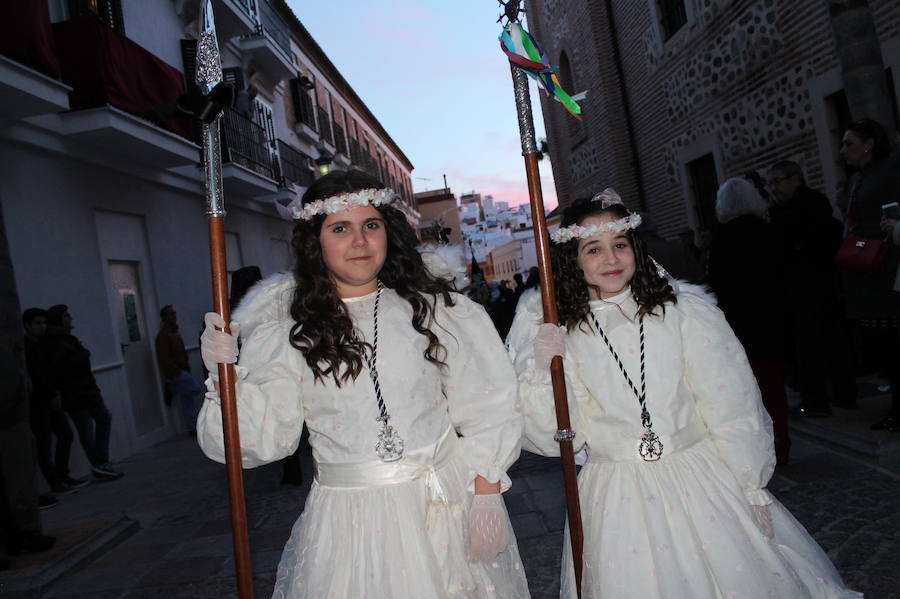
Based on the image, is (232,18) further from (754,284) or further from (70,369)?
(754,284)

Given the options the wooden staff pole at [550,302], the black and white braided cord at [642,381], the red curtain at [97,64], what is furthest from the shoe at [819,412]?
the red curtain at [97,64]

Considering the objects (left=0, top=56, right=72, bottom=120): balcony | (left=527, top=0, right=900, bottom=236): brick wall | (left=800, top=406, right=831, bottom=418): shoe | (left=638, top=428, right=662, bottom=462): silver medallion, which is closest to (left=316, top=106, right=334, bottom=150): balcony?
(left=527, top=0, right=900, bottom=236): brick wall

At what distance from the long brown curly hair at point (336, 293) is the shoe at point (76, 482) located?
595cm

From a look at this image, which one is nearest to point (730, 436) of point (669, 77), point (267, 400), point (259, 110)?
point (267, 400)

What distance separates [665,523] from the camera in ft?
7.76

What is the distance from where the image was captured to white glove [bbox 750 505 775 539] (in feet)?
7.84

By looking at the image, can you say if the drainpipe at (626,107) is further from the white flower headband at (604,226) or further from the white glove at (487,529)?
the white glove at (487,529)

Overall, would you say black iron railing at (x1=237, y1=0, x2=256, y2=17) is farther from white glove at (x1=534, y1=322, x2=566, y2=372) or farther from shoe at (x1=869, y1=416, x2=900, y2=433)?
white glove at (x1=534, y1=322, x2=566, y2=372)

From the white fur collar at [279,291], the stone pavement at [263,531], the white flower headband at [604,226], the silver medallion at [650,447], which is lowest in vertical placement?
the stone pavement at [263,531]

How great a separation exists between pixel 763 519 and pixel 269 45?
16.0 metres

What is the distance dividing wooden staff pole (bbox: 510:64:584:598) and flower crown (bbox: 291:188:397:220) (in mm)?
550

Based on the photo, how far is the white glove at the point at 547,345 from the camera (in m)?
2.48

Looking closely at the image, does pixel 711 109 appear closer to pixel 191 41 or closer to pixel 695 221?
pixel 695 221

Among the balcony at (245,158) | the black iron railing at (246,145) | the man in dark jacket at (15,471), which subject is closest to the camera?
the man in dark jacket at (15,471)
